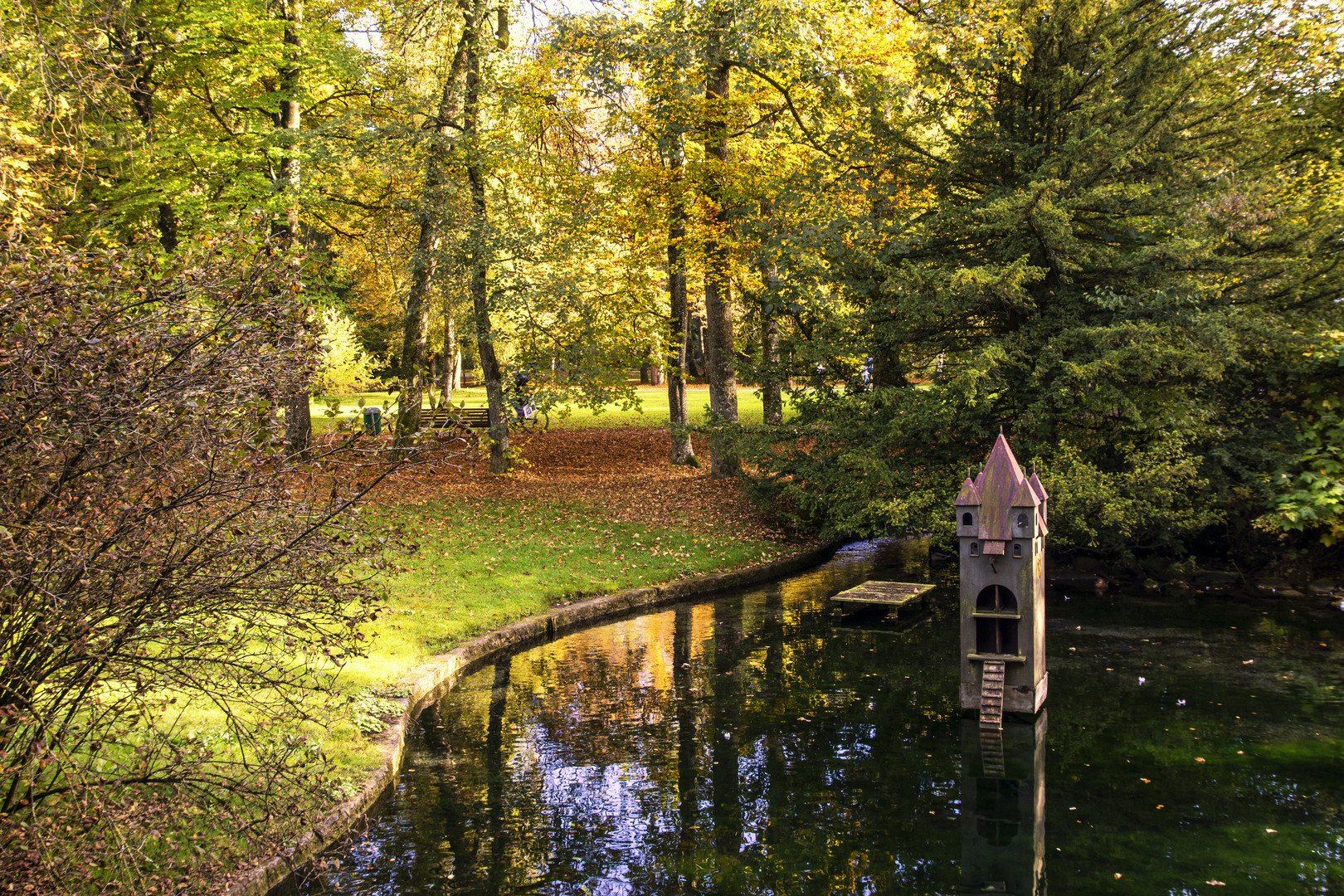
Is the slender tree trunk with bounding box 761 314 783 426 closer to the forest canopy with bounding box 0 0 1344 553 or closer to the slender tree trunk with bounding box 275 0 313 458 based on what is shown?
the forest canopy with bounding box 0 0 1344 553

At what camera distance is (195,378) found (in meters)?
4.72

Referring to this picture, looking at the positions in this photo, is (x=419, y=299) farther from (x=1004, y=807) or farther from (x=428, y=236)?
(x=1004, y=807)

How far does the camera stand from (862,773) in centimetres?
805

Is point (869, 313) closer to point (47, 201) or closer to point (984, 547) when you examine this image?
point (984, 547)

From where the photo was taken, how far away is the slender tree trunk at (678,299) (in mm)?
19078

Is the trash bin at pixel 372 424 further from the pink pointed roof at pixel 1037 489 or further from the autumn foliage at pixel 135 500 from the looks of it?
the pink pointed roof at pixel 1037 489

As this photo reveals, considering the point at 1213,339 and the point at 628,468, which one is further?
the point at 628,468

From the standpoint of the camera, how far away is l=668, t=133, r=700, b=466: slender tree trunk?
19.1 m

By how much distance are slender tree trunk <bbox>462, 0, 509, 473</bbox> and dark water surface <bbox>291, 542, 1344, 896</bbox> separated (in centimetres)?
856

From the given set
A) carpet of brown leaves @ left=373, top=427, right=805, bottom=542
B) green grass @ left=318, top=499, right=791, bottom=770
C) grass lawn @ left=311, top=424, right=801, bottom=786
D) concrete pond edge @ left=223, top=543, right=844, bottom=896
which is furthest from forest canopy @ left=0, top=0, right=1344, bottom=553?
green grass @ left=318, top=499, right=791, bottom=770

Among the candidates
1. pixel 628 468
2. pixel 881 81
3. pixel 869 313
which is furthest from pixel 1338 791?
pixel 628 468

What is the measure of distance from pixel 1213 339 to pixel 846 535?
903 centimetres

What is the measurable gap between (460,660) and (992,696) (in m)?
5.83

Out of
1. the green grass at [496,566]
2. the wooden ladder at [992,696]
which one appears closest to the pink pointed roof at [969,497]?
the wooden ladder at [992,696]
